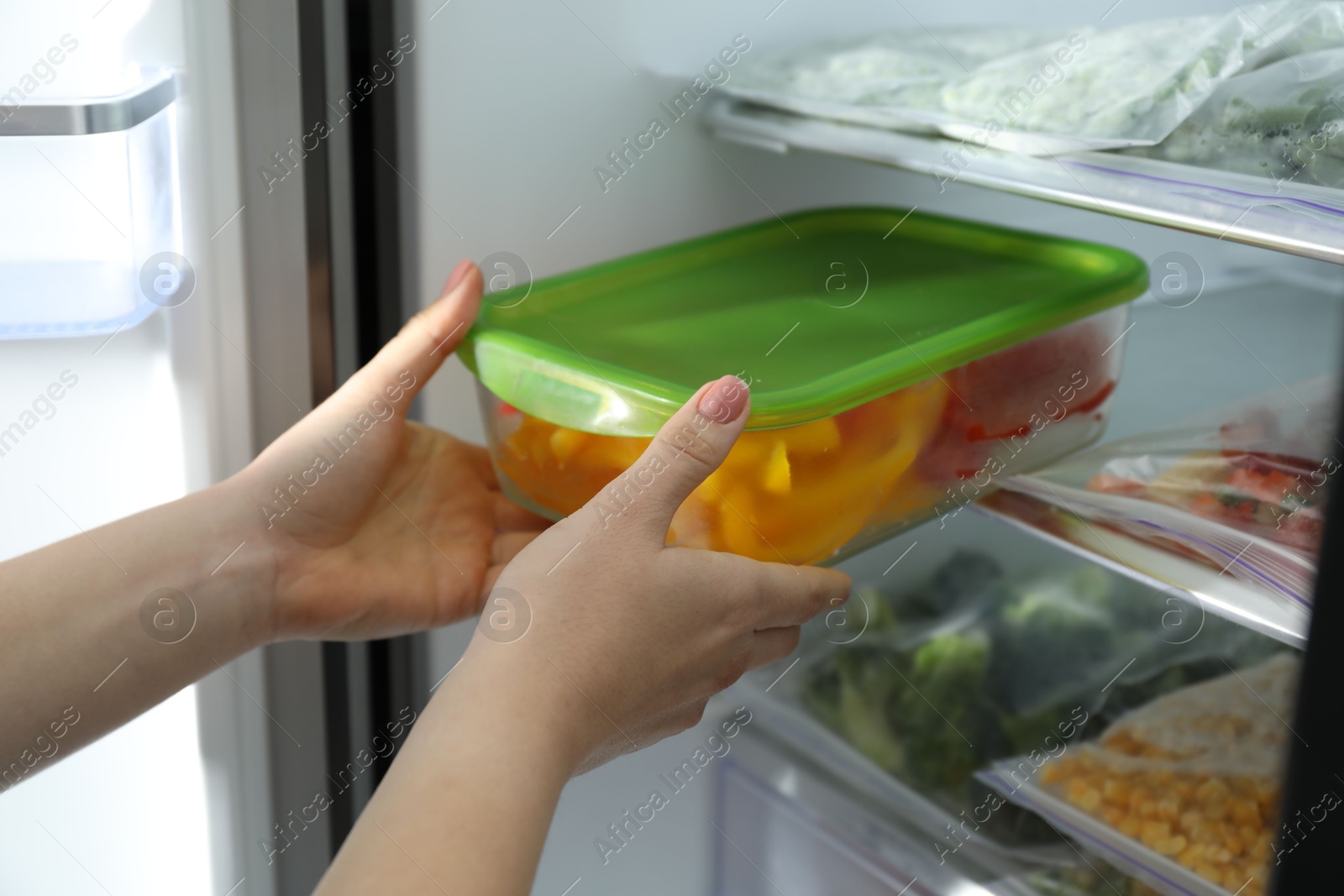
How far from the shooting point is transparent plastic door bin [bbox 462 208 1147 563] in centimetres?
66

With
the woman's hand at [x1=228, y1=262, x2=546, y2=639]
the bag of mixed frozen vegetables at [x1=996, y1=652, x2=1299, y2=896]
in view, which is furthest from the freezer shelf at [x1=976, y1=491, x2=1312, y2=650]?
the woman's hand at [x1=228, y1=262, x2=546, y2=639]

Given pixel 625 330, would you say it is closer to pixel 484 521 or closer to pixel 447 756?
pixel 484 521

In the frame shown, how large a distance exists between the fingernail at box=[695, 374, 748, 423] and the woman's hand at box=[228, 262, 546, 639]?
→ 0.83ft

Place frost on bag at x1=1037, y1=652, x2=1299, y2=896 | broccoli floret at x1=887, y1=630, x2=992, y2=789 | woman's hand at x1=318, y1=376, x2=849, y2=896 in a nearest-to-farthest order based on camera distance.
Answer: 1. woman's hand at x1=318, y1=376, x2=849, y2=896
2. frost on bag at x1=1037, y1=652, x2=1299, y2=896
3. broccoli floret at x1=887, y1=630, x2=992, y2=789

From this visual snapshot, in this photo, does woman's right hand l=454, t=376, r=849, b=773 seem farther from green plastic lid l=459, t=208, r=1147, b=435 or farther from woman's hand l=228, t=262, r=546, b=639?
woman's hand l=228, t=262, r=546, b=639

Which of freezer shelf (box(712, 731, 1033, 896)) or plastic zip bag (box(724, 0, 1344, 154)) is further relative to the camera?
freezer shelf (box(712, 731, 1033, 896))

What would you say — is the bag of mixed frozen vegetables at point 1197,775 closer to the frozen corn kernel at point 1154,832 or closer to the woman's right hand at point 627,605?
the frozen corn kernel at point 1154,832

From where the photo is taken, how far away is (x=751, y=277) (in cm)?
88

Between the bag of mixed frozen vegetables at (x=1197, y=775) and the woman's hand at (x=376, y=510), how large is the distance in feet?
1.55

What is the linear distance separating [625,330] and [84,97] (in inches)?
15.5

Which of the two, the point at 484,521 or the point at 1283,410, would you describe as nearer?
the point at 1283,410

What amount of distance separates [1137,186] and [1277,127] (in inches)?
3.8

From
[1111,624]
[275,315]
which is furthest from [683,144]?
[1111,624]

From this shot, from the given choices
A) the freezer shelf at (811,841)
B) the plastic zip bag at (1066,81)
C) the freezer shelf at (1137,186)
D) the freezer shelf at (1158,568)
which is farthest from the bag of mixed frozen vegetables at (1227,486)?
the freezer shelf at (811,841)
